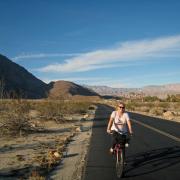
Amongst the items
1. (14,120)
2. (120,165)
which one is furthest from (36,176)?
(14,120)

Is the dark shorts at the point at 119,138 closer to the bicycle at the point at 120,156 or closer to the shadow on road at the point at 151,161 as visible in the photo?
the bicycle at the point at 120,156

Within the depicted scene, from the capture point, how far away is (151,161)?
1335 centimetres

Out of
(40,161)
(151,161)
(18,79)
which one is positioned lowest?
(40,161)

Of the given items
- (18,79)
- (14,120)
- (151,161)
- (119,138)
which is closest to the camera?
(119,138)

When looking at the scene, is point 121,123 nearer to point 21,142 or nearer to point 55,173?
point 55,173

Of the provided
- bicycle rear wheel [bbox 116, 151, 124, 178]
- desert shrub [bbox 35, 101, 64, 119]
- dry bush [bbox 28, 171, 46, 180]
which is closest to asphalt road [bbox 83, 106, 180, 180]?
bicycle rear wheel [bbox 116, 151, 124, 178]

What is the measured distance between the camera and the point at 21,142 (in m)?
21.7

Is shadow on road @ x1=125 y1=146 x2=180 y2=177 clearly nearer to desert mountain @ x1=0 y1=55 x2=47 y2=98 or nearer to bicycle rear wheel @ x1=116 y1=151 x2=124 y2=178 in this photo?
bicycle rear wheel @ x1=116 y1=151 x2=124 y2=178

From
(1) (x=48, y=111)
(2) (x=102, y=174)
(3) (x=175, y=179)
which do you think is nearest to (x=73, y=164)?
(2) (x=102, y=174)

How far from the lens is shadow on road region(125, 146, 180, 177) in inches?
459

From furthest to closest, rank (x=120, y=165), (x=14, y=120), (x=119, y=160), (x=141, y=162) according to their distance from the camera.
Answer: (x=14, y=120), (x=141, y=162), (x=119, y=160), (x=120, y=165)

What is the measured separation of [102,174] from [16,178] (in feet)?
7.74

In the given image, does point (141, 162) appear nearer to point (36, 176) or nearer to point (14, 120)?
point (36, 176)

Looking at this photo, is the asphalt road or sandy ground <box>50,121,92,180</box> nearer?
the asphalt road
